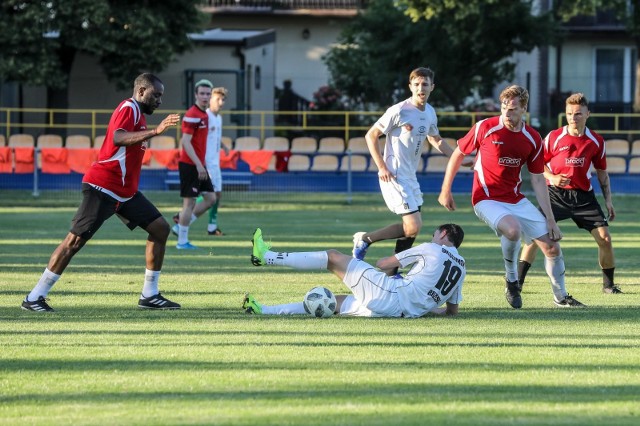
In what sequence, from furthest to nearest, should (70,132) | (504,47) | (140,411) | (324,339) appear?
(504,47)
(70,132)
(324,339)
(140,411)

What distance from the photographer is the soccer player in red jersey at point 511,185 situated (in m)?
11.3

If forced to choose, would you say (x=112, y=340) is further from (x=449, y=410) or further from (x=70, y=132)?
(x=70, y=132)

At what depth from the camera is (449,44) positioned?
37.7 meters

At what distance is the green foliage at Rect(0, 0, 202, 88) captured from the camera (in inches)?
1366

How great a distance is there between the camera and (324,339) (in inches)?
372

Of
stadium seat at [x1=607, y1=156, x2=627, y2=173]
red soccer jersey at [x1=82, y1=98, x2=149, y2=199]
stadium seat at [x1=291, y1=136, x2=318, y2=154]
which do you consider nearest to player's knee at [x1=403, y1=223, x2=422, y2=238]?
red soccer jersey at [x1=82, y1=98, x2=149, y2=199]

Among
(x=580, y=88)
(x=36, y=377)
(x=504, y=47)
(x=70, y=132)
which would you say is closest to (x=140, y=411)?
(x=36, y=377)

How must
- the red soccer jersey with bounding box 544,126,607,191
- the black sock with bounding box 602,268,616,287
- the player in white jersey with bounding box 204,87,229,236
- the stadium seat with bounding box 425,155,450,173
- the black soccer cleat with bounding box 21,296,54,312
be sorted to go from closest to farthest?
the black soccer cleat with bounding box 21,296,54,312
the red soccer jersey with bounding box 544,126,607,191
the black sock with bounding box 602,268,616,287
the player in white jersey with bounding box 204,87,229,236
the stadium seat with bounding box 425,155,450,173

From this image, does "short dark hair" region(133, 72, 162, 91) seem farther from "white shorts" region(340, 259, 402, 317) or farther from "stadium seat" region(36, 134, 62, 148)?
"stadium seat" region(36, 134, 62, 148)

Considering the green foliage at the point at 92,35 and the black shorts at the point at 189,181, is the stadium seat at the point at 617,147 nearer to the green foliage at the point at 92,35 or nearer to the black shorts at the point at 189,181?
the green foliage at the point at 92,35

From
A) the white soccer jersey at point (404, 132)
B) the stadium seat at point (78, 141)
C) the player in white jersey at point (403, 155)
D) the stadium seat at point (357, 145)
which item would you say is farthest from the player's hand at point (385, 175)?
the stadium seat at point (78, 141)

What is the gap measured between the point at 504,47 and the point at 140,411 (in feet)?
107

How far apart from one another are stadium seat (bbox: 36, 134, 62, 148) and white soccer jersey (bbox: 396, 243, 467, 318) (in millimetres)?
23698

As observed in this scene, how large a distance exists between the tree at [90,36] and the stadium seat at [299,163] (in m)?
6.30
